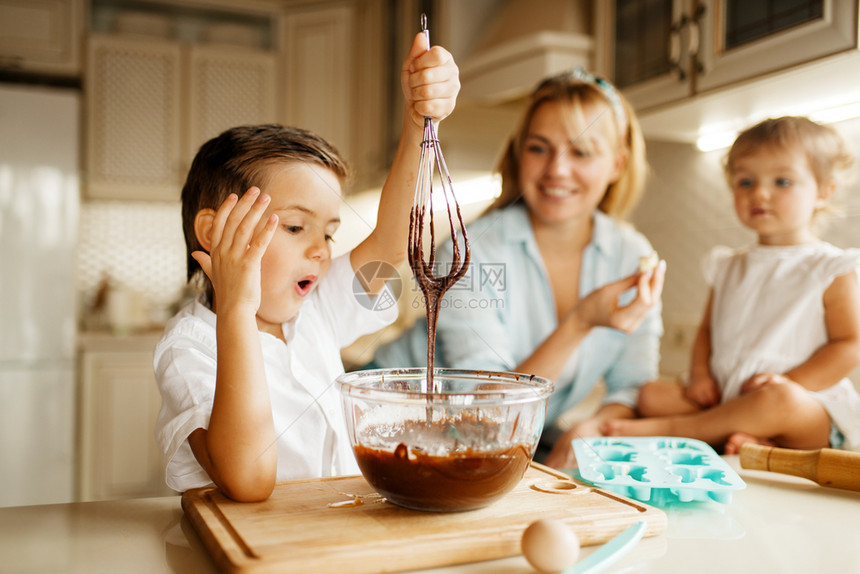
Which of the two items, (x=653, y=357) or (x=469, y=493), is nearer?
(x=469, y=493)

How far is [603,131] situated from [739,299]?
13.7 inches

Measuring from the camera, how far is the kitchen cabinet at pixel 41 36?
2535mm

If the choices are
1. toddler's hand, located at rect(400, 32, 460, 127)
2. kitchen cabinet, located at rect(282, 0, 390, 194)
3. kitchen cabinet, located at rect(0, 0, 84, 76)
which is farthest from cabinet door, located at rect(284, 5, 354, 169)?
toddler's hand, located at rect(400, 32, 460, 127)

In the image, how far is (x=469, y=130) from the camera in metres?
1.96

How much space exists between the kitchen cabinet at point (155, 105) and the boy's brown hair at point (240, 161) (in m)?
2.25

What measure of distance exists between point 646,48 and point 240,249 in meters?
1.29

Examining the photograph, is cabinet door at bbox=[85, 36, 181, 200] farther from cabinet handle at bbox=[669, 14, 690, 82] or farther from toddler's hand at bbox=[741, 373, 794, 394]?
toddler's hand at bbox=[741, 373, 794, 394]

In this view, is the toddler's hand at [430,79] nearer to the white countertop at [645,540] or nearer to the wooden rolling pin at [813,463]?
the white countertop at [645,540]

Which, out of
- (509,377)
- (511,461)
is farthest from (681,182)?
(511,461)

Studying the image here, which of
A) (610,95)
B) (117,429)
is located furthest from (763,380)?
(117,429)

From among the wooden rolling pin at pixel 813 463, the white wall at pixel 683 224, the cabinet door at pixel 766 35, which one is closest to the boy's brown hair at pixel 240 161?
the wooden rolling pin at pixel 813 463

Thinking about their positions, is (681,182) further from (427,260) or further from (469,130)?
(427,260)

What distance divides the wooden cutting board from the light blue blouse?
0.71ft

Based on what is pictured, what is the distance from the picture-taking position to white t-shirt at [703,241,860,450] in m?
0.95
